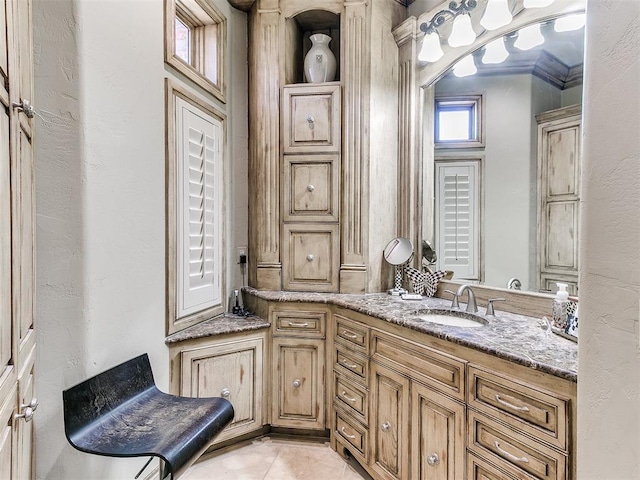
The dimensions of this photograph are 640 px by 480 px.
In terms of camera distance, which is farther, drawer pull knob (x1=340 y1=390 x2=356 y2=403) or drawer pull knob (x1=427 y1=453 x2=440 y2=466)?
drawer pull knob (x1=340 y1=390 x2=356 y2=403)

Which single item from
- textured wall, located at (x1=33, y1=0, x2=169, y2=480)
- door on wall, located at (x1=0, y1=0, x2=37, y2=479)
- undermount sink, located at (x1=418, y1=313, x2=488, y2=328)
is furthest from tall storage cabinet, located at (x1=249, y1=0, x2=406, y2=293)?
door on wall, located at (x1=0, y1=0, x2=37, y2=479)

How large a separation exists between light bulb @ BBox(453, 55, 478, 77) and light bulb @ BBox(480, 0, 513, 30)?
216mm

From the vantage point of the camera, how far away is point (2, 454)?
36.6 inches

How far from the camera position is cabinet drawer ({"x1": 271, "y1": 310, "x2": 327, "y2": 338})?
2396 mm

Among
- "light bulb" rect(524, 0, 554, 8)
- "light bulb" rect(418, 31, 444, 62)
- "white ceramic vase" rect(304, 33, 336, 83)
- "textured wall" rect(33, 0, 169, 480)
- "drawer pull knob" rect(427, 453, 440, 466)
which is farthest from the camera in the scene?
"white ceramic vase" rect(304, 33, 336, 83)

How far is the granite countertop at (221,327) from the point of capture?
6.86 feet

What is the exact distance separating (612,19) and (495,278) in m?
1.54

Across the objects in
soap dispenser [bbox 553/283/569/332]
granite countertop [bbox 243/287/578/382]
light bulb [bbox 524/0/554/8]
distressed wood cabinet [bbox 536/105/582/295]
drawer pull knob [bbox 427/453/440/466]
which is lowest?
drawer pull knob [bbox 427/453/440/466]

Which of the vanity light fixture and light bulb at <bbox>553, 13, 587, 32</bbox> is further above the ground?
the vanity light fixture

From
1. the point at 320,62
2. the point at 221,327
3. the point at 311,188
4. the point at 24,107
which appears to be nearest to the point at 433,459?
the point at 221,327

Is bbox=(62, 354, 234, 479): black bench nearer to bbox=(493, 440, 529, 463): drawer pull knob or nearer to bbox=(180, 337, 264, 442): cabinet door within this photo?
→ bbox=(180, 337, 264, 442): cabinet door

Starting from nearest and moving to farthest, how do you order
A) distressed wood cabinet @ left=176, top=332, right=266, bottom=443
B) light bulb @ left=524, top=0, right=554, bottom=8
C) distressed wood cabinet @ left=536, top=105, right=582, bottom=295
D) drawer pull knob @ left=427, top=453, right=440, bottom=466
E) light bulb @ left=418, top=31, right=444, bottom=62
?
drawer pull knob @ left=427, top=453, right=440, bottom=466, distressed wood cabinet @ left=536, top=105, right=582, bottom=295, light bulb @ left=524, top=0, right=554, bottom=8, distressed wood cabinet @ left=176, top=332, right=266, bottom=443, light bulb @ left=418, top=31, right=444, bottom=62

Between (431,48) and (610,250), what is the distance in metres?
2.02

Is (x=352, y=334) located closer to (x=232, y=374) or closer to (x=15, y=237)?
(x=232, y=374)
